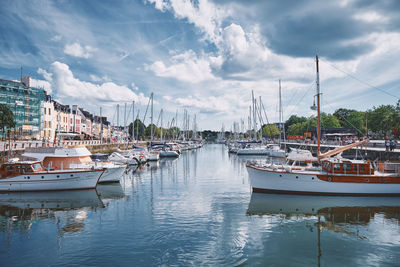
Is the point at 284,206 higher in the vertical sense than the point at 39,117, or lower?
lower

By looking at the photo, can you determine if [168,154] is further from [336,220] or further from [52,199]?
[336,220]

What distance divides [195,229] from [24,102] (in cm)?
7374

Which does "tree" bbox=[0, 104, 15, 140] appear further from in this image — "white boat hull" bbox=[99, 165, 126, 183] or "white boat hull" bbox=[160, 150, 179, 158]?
"white boat hull" bbox=[160, 150, 179, 158]

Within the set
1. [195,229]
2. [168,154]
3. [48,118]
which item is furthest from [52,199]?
[48,118]

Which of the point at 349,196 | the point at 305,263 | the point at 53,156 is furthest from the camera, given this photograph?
the point at 53,156

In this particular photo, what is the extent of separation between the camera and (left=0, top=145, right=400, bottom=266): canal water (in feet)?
41.3

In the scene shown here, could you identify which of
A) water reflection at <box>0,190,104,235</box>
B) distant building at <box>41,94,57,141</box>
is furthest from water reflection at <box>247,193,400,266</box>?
distant building at <box>41,94,57,141</box>

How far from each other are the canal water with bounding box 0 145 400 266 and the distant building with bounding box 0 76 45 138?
180ft

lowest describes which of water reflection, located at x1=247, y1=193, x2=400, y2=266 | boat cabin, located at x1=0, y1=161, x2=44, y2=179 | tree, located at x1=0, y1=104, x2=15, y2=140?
water reflection, located at x1=247, y1=193, x2=400, y2=266

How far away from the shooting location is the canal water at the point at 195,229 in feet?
41.3

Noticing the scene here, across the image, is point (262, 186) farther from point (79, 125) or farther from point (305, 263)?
point (79, 125)

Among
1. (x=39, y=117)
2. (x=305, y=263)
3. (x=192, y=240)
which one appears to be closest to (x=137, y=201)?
(x=192, y=240)

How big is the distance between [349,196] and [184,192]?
14648 millimetres

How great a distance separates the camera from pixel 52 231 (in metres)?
16.0
